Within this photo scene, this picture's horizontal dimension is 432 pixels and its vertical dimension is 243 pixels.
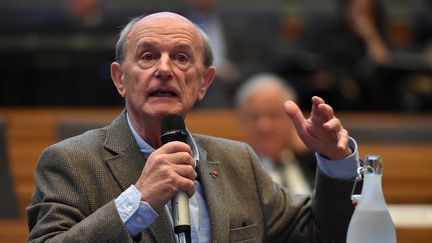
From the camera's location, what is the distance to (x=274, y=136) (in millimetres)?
5160

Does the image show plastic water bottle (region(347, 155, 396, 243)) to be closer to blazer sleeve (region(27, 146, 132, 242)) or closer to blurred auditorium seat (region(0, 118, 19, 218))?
blazer sleeve (region(27, 146, 132, 242))

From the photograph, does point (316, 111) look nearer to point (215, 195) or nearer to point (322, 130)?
point (322, 130)

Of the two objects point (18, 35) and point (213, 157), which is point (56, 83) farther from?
point (213, 157)

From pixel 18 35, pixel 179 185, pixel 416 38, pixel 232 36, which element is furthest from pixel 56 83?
pixel 179 185

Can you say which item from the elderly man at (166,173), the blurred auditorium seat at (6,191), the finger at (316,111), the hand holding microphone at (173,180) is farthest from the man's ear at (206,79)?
the blurred auditorium seat at (6,191)

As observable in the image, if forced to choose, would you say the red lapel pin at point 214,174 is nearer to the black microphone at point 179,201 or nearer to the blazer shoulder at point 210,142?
the blazer shoulder at point 210,142

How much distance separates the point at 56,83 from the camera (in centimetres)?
774

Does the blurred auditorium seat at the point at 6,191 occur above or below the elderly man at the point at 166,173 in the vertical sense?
below

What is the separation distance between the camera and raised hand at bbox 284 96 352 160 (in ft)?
9.79

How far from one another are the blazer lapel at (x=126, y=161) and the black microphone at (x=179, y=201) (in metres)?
0.28

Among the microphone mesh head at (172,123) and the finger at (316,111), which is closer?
the microphone mesh head at (172,123)

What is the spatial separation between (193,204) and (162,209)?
147mm

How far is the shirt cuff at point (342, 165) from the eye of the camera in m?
3.13

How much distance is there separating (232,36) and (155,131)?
5244 mm
